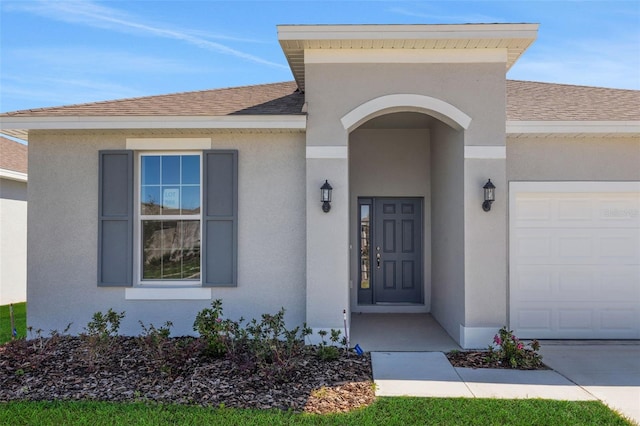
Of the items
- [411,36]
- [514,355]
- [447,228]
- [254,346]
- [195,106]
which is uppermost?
[411,36]

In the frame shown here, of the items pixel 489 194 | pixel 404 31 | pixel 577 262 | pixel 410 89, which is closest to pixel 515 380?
pixel 489 194

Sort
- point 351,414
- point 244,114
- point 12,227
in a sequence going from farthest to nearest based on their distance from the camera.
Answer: point 12,227 → point 244,114 → point 351,414

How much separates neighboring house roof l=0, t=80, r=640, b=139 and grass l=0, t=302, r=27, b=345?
3.49 metres

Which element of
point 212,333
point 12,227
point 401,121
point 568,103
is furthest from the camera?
point 12,227

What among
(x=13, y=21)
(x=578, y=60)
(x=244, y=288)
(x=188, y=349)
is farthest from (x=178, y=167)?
(x=578, y=60)

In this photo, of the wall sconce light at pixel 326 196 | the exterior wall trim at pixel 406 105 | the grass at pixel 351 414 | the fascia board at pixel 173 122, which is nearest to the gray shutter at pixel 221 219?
the fascia board at pixel 173 122

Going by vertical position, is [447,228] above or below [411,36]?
below

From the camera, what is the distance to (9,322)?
9805mm

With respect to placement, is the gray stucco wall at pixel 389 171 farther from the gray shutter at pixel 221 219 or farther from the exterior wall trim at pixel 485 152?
the gray shutter at pixel 221 219

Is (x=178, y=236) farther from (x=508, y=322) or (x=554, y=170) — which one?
(x=554, y=170)

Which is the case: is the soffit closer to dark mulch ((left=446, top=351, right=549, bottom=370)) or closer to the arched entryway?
the arched entryway

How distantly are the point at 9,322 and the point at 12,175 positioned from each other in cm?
470

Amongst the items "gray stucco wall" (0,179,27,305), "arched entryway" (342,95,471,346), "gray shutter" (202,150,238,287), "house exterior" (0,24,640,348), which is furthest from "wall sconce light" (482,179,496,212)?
"gray stucco wall" (0,179,27,305)

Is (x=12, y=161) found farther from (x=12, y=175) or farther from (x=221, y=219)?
(x=221, y=219)
